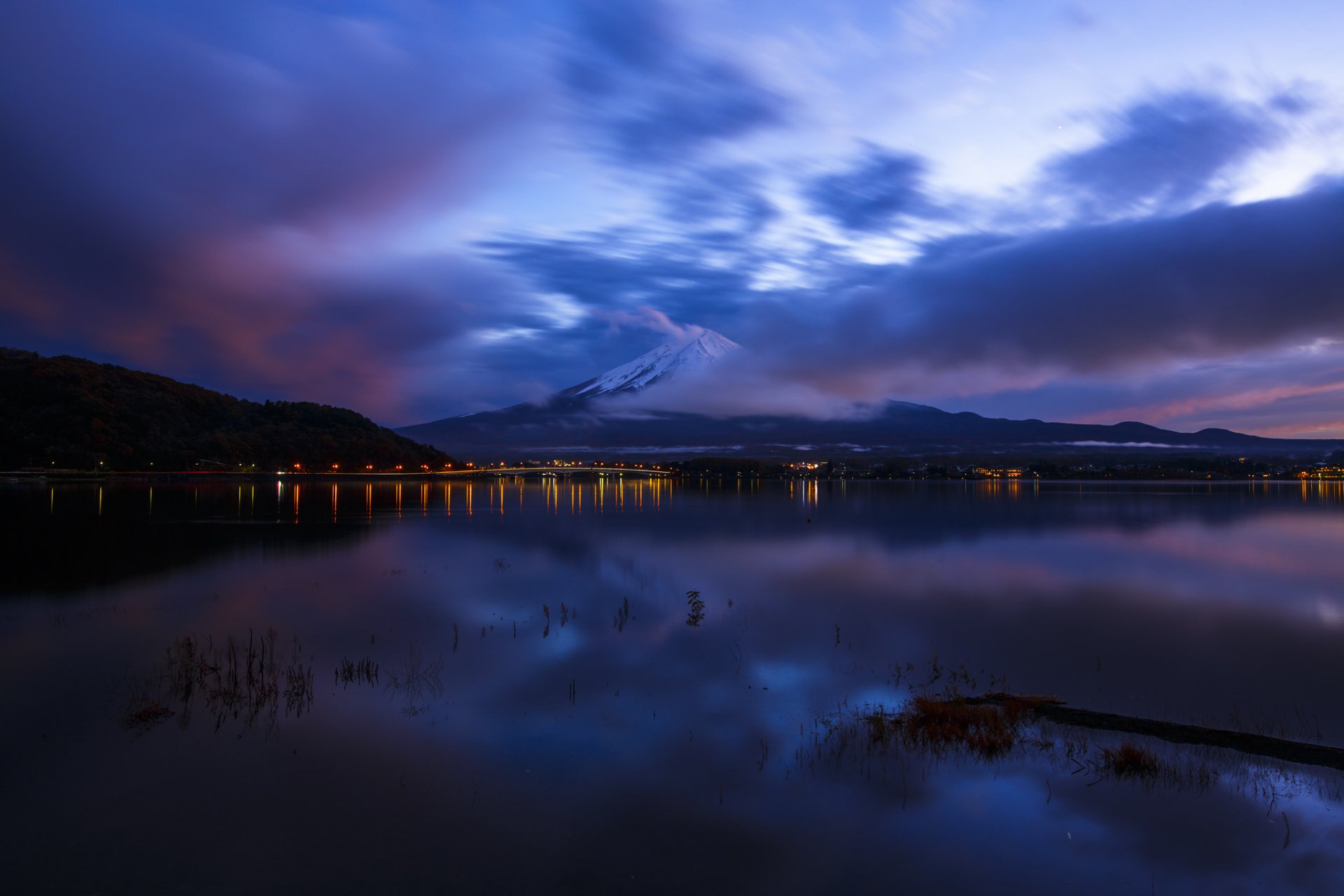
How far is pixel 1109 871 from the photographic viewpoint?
5.25m

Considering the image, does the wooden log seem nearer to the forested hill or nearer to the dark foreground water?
the dark foreground water

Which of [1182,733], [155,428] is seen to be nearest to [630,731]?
[1182,733]

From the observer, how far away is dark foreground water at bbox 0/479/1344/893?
17.5ft

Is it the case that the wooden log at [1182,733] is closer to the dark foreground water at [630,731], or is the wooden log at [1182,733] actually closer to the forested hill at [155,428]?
the dark foreground water at [630,731]

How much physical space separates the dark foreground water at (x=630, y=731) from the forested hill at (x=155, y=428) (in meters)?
88.8

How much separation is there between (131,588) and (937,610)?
16950 millimetres

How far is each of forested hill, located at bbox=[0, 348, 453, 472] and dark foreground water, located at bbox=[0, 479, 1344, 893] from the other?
291ft

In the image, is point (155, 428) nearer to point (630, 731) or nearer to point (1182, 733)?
point (630, 731)

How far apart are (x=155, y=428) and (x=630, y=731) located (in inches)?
4763

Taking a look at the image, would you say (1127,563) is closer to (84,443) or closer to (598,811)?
→ (598,811)

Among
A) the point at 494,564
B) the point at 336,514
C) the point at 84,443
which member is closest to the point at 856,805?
the point at 494,564

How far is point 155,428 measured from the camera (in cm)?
10612

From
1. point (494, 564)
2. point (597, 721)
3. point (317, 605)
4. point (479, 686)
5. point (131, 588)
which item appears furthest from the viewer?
point (494, 564)

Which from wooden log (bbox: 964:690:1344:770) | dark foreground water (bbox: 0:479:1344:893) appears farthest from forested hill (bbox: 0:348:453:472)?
wooden log (bbox: 964:690:1344:770)
